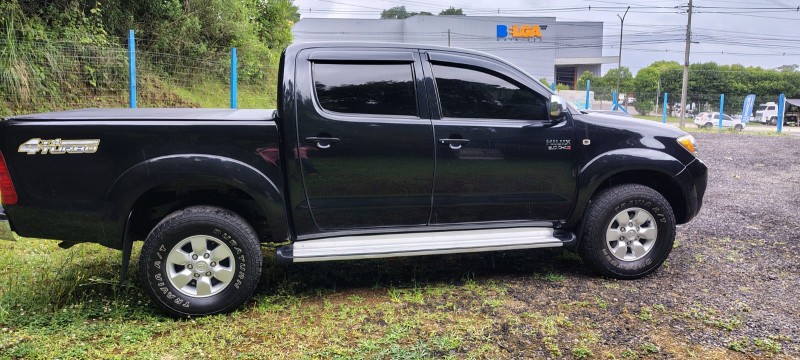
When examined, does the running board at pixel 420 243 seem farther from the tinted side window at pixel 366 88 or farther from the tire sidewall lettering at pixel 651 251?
the tinted side window at pixel 366 88

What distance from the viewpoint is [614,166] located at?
4234mm

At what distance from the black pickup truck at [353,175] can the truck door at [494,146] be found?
0.04ft

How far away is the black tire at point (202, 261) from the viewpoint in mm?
3496

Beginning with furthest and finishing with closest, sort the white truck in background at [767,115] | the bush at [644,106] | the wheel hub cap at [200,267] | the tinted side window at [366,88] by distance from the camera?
the bush at [644,106] < the white truck in background at [767,115] < the tinted side window at [366,88] < the wheel hub cap at [200,267]

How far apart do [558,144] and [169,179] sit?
280 cm

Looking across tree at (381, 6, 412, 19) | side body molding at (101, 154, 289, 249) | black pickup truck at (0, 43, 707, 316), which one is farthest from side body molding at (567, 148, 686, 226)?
tree at (381, 6, 412, 19)

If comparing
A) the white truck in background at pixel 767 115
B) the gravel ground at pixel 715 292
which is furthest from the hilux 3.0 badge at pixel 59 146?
the white truck in background at pixel 767 115

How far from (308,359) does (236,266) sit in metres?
0.92

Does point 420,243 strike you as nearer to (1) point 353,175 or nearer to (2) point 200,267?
(1) point 353,175

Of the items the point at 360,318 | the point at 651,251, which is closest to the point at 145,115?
the point at 360,318

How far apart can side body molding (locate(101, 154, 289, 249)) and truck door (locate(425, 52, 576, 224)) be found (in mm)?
1297

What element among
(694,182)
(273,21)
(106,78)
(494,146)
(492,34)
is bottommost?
(694,182)

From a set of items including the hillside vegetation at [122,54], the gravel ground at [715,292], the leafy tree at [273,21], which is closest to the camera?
the gravel ground at [715,292]

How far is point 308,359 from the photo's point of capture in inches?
119
